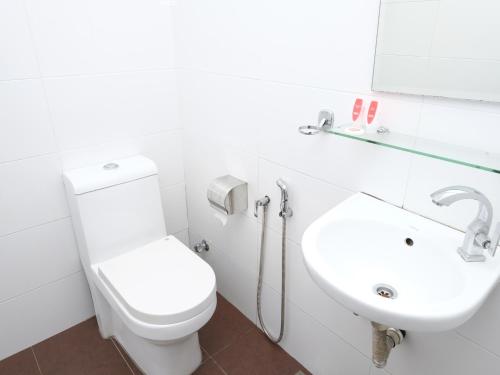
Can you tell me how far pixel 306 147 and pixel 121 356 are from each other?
1283mm

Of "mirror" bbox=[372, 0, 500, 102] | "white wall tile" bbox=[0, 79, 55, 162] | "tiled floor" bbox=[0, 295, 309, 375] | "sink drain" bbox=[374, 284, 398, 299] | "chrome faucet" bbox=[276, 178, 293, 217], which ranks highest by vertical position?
"mirror" bbox=[372, 0, 500, 102]

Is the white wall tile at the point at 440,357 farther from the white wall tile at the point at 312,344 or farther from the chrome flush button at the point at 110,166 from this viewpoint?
the chrome flush button at the point at 110,166

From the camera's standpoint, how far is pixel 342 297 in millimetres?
809

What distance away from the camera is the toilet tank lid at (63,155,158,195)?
1.51m

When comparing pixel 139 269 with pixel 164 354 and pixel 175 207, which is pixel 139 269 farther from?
pixel 175 207

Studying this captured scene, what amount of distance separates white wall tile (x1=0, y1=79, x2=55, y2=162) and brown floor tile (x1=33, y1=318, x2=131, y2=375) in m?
0.92

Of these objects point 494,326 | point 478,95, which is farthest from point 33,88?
point 494,326

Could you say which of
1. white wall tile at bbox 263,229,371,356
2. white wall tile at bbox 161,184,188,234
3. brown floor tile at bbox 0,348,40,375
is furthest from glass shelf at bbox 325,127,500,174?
brown floor tile at bbox 0,348,40,375

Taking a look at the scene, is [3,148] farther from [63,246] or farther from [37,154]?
[63,246]

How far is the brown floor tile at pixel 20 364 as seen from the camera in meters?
1.62

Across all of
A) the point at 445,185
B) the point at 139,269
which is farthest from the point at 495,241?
the point at 139,269

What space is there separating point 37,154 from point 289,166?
1.03 meters

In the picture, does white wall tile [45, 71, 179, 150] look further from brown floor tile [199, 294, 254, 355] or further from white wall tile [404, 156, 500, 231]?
white wall tile [404, 156, 500, 231]

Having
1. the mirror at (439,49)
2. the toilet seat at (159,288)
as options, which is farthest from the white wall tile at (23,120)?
the mirror at (439,49)
